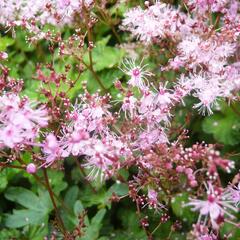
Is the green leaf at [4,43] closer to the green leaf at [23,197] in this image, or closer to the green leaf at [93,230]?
the green leaf at [23,197]

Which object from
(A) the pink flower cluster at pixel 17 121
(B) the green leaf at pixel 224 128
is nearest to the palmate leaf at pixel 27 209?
(A) the pink flower cluster at pixel 17 121

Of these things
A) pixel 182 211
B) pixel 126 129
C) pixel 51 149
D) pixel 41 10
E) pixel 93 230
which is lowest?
pixel 182 211

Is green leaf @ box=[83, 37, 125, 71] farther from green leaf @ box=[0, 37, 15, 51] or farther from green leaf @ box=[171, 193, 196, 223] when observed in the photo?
green leaf @ box=[171, 193, 196, 223]

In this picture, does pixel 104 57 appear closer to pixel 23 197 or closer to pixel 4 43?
pixel 4 43

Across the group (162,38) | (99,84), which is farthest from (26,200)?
(162,38)

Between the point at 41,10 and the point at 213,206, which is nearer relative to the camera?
the point at 213,206

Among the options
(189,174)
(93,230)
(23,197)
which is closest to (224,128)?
(93,230)

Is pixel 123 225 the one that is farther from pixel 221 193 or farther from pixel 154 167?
pixel 221 193

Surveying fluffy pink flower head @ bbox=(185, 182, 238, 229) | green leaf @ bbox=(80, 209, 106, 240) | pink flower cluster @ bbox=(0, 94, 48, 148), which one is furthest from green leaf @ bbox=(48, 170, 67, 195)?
fluffy pink flower head @ bbox=(185, 182, 238, 229)
